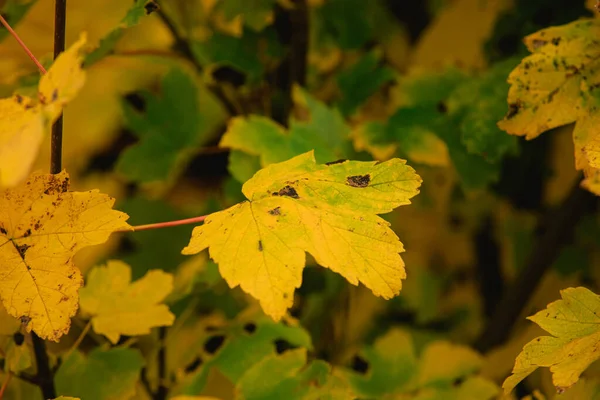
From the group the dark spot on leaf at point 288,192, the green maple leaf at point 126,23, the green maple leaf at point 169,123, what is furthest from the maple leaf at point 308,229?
the green maple leaf at point 169,123

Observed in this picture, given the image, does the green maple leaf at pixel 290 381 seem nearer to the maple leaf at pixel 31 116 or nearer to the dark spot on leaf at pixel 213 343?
the dark spot on leaf at pixel 213 343

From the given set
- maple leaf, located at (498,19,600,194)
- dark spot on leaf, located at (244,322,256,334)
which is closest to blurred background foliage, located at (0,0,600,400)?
dark spot on leaf, located at (244,322,256,334)

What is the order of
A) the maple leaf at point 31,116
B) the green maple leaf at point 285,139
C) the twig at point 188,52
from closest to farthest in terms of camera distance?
the maple leaf at point 31,116 → the green maple leaf at point 285,139 → the twig at point 188,52

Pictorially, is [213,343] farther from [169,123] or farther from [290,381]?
[169,123]

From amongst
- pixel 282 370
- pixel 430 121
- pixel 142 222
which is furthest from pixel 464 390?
pixel 142 222

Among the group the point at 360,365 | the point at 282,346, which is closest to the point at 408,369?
the point at 360,365

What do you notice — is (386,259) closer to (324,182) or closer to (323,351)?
(324,182)
